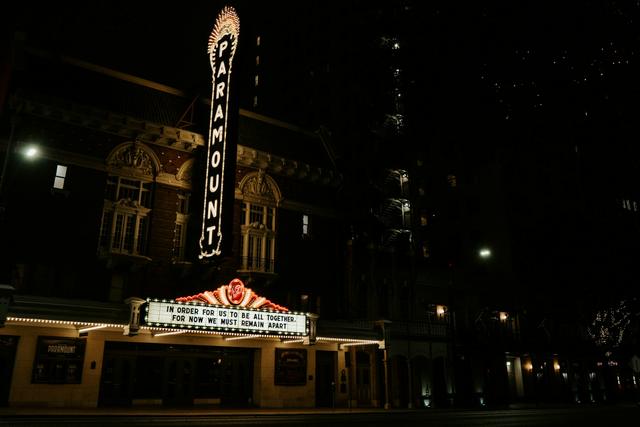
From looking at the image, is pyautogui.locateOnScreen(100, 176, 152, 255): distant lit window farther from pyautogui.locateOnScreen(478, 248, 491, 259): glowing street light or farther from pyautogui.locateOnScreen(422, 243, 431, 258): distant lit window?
pyautogui.locateOnScreen(478, 248, 491, 259): glowing street light

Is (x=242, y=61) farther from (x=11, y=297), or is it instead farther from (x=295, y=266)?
(x=11, y=297)

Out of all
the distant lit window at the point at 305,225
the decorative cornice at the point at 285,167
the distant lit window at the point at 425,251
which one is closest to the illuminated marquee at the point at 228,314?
the distant lit window at the point at 305,225

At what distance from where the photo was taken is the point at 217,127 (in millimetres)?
27047

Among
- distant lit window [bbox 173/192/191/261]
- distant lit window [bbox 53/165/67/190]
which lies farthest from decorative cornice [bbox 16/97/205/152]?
distant lit window [bbox 173/192/191/261]

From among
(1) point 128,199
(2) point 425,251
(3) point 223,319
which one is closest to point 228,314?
(3) point 223,319

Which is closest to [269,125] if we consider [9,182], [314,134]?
[314,134]

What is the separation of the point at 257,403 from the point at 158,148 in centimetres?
1465

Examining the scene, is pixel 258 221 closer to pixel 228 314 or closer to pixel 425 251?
pixel 228 314

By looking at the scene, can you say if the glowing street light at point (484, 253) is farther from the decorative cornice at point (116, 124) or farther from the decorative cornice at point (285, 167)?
the decorative cornice at point (116, 124)

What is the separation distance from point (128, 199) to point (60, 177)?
10.5 feet

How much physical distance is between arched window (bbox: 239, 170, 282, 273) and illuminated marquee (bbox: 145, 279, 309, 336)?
137 inches

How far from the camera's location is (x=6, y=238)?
23266mm

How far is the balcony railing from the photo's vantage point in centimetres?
2886

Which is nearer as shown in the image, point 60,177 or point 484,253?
point 60,177
